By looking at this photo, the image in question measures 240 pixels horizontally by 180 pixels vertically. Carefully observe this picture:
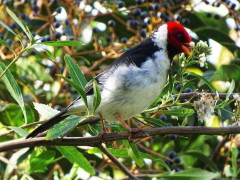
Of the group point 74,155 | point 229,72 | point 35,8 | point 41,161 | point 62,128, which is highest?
point 35,8

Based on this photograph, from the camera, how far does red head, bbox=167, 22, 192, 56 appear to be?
3.38 meters

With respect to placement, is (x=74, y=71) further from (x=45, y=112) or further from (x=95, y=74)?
(x=95, y=74)

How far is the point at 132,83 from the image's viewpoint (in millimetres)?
3066

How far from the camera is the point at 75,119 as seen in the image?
2.52 m

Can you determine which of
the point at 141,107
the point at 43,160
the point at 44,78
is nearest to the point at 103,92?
the point at 141,107

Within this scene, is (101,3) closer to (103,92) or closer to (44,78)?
(44,78)

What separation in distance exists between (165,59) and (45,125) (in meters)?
0.78

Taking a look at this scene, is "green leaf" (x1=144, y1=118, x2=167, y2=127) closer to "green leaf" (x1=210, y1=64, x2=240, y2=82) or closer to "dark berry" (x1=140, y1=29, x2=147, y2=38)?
"green leaf" (x1=210, y1=64, x2=240, y2=82)

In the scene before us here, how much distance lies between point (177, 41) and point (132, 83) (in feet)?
1.63

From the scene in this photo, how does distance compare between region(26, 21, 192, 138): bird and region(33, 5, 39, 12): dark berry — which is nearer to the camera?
region(26, 21, 192, 138): bird

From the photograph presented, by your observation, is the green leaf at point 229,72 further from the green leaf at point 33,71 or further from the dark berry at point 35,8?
the dark berry at point 35,8

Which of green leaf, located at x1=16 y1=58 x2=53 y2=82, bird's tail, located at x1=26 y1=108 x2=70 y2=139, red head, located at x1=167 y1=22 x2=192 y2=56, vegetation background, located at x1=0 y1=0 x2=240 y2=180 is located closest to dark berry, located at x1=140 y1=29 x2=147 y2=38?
vegetation background, located at x1=0 y1=0 x2=240 y2=180

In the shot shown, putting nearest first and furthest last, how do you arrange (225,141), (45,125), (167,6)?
(45,125) < (225,141) < (167,6)

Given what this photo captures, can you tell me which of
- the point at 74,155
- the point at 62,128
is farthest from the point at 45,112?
the point at 62,128
